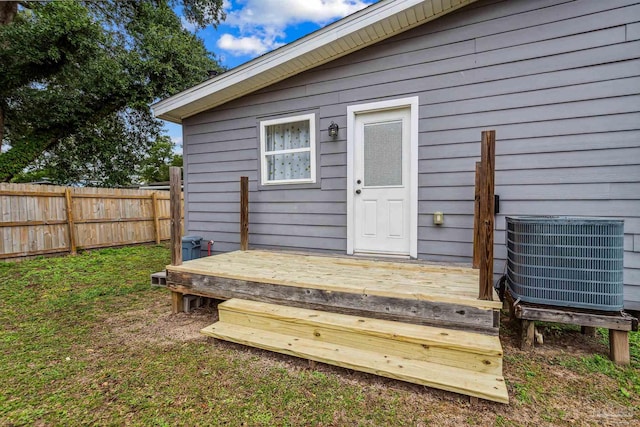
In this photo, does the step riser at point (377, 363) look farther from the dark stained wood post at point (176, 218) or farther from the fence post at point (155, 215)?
the fence post at point (155, 215)

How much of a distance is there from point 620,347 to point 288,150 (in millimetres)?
3925

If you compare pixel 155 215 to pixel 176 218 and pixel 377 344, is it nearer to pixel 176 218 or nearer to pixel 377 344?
pixel 176 218

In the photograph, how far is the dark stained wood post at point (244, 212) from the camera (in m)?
4.20

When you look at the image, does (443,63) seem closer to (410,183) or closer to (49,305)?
(410,183)

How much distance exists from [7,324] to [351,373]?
137 inches

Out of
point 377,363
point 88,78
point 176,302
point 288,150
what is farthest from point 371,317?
point 88,78

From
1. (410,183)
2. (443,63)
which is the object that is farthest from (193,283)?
(443,63)

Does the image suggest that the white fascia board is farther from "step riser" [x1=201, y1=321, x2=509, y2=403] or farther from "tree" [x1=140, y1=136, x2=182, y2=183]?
"tree" [x1=140, y1=136, x2=182, y2=183]

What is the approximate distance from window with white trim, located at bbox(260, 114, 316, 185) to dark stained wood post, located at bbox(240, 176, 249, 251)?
0.36 meters

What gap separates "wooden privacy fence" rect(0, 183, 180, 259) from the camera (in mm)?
5699

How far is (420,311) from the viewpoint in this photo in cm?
218

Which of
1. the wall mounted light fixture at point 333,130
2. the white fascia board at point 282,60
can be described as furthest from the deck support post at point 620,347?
the white fascia board at point 282,60

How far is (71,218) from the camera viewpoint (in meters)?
6.49

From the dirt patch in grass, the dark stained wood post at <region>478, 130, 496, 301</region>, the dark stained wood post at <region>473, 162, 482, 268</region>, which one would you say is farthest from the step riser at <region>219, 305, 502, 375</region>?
the dark stained wood post at <region>473, 162, 482, 268</region>
